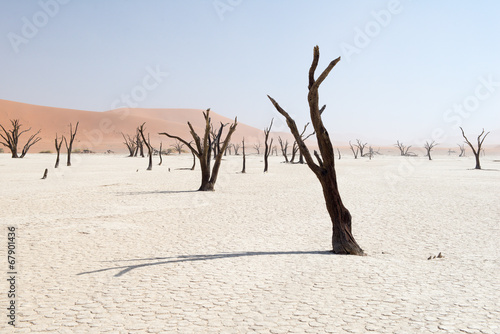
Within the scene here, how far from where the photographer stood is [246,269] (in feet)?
20.9

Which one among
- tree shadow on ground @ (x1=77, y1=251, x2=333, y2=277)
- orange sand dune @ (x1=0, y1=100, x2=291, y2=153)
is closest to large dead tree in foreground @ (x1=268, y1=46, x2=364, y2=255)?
tree shadow on ground @ (x1=77, y1=251, x2=333, y2=277)

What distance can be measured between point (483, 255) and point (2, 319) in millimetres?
7193

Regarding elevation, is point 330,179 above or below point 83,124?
below

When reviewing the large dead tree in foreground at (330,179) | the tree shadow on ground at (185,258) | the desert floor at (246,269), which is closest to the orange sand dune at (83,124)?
the desert floor at (246,269)

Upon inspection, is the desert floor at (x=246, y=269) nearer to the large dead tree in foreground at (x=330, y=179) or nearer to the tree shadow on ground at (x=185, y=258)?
the tree shadow on ground at (x=185, y=258)

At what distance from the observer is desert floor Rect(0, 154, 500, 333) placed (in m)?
4.48

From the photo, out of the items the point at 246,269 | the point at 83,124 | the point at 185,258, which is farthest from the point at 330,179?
the point at 83,124

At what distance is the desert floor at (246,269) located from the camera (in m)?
4.48

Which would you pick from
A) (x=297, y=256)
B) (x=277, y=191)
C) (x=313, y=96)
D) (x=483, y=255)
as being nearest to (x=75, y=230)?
(x=297, y=256)

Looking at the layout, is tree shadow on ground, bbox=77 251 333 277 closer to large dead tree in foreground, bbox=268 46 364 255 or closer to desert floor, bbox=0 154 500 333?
desert floor, bbox=0 154 500 333

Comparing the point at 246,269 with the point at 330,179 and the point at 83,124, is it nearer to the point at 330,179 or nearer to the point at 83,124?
the point at 330,179

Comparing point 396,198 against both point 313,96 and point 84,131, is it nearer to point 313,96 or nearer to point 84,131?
point 313,96

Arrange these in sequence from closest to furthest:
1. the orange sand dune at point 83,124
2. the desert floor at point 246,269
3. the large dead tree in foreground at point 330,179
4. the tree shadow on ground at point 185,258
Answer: the desert floor at point 246,269 < the tree shadow on ground at point 185,258 < the large dead tree in foreground at point 330,179 < the orange sand dune at point 83,124

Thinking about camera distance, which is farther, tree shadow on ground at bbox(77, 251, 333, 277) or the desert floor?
tree shadow on ground at bbox(77, 251, 333, 277)
